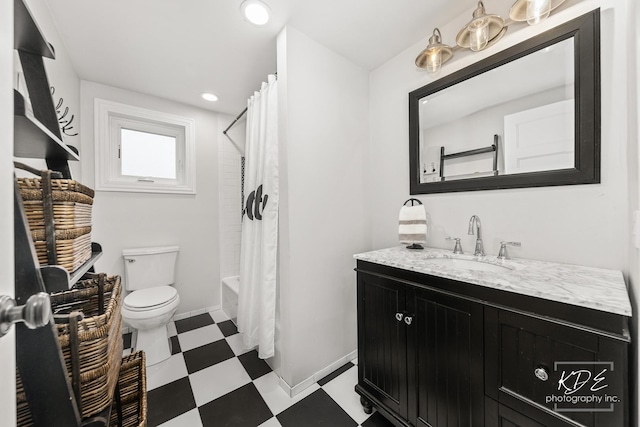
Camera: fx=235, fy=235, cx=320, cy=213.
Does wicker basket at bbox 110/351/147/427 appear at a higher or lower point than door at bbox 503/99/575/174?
lower

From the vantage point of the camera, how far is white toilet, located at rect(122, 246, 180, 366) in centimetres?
168

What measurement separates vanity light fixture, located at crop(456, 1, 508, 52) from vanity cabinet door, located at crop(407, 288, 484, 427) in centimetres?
133

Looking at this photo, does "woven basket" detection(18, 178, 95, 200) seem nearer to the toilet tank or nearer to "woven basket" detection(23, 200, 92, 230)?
"woven basket" detection(23, 200, 92, 230)

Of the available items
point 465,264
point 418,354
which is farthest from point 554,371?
point 465,264

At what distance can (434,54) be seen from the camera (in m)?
1.44

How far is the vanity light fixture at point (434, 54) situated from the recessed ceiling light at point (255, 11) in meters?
0.95

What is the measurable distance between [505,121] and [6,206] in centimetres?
185

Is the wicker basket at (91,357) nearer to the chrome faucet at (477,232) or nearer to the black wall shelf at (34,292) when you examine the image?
the black wall shelf at (34,292)

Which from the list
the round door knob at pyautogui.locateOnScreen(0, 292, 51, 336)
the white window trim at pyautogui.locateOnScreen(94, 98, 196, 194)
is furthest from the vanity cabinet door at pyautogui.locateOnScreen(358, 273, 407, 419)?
the white window trim at pyautogui.locateOnScreen(94, 98, 196, 194)

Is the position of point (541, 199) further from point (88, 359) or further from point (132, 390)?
point (132, 390)

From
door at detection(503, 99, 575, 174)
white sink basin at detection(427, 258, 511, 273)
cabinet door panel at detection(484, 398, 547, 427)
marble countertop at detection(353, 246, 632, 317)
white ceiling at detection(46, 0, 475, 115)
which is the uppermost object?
white ceiling at detection(46, 0, 475, 115)

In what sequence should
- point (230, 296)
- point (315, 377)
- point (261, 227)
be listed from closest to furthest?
Answer: point (315, 377) → point (261, 227) → point (230, 296)

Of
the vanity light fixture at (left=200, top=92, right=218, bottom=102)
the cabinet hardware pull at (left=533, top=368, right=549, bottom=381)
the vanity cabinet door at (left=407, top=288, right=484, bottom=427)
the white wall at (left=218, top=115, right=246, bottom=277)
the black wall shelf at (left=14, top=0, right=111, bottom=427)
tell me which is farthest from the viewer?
the white wall at (left=218, top=115, right=246, bottom=277)

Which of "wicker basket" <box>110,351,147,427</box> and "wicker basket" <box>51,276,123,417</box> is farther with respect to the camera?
"wicker basket" <box>110,351,147,427</box>
